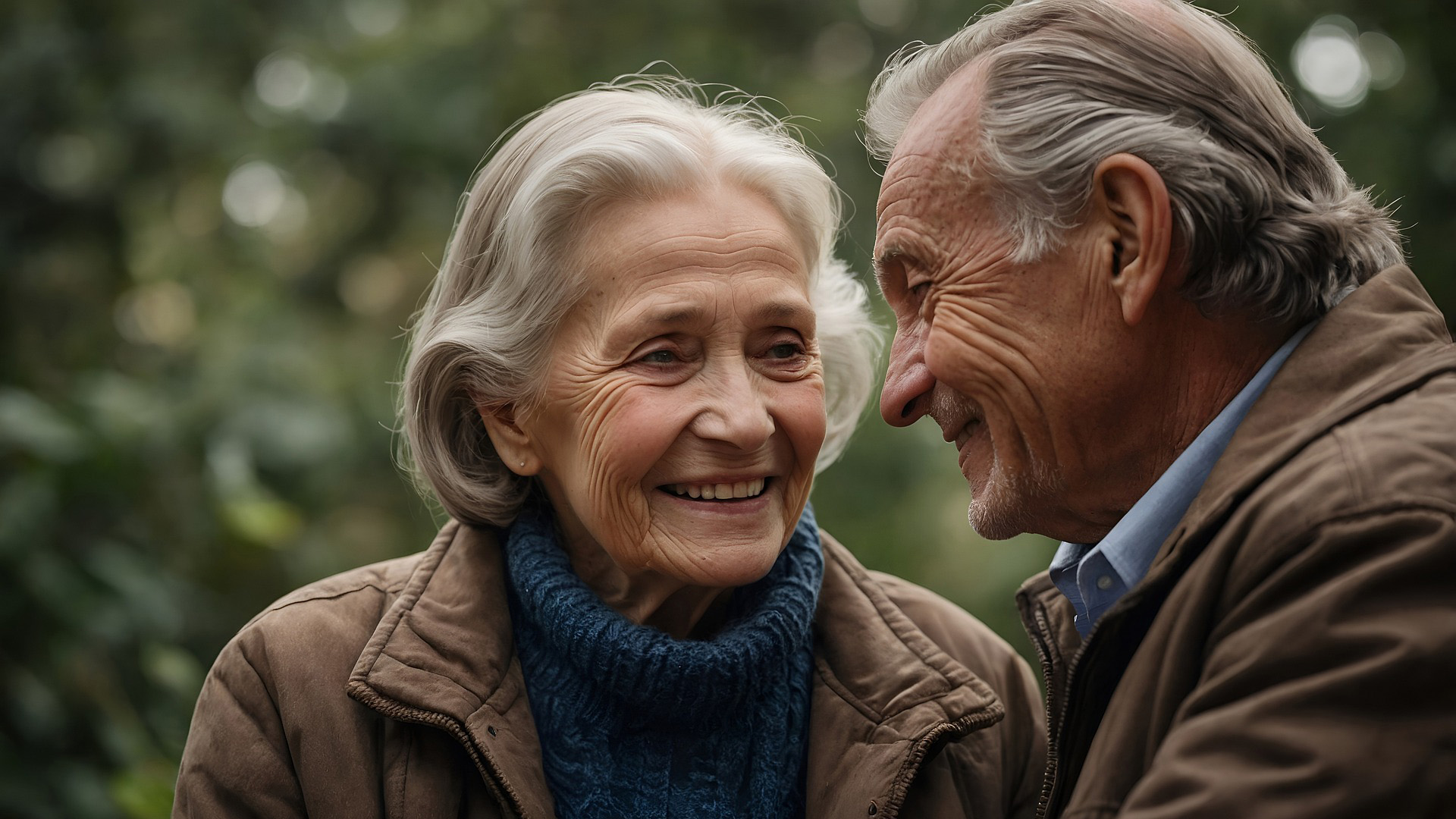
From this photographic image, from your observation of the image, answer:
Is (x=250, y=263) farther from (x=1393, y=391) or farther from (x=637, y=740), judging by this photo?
(x=1393, y=391)

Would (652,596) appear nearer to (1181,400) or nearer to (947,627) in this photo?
(947,627)

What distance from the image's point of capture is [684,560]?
8.11ft

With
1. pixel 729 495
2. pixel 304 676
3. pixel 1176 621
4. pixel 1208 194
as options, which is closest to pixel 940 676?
pixel 729 495

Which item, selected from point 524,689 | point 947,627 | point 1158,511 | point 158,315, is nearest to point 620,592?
point 524,689

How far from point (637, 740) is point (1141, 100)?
1.55 metres

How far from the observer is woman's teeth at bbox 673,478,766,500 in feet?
8.27

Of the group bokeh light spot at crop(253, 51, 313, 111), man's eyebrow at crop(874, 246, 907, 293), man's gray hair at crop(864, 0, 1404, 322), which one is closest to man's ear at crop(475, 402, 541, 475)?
man's eyebrow at crop(874, 246, 907, 293)

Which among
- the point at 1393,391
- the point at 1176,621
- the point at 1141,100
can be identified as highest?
the point at 1141,100

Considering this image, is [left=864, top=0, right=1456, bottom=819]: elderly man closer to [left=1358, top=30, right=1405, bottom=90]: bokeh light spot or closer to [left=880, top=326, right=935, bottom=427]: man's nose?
[left=880, top=326, right=935, bottom=427]: man's nose

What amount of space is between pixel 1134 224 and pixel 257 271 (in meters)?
4.53

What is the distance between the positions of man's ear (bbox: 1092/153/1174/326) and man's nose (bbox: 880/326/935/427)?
457mm

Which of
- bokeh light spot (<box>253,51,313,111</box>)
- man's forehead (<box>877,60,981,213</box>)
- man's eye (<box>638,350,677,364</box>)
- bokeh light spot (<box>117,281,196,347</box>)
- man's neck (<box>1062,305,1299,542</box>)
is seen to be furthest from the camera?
bokeh light spot (<box>253,51,313,111</box>)

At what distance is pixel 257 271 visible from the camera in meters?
5.59

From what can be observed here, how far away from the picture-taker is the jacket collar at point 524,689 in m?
2.31
